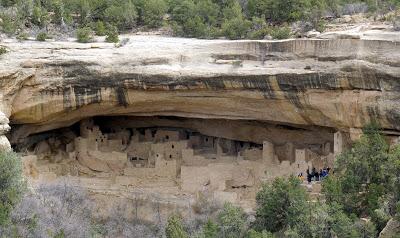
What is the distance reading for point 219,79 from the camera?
15.6m

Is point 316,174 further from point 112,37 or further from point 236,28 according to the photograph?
point 112,37

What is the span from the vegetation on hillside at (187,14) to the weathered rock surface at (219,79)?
103 centimetres

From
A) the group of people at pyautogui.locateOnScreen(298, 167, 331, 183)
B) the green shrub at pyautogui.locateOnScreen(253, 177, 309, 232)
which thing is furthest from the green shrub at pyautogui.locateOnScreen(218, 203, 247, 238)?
the group of people at pyautogui.locateOnScreen(298, 167, 331, 183)

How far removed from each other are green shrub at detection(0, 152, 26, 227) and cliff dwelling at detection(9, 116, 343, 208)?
13.7 feet

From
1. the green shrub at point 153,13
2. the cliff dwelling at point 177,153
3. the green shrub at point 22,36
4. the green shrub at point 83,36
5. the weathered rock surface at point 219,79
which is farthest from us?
the green shrub at point 153,13

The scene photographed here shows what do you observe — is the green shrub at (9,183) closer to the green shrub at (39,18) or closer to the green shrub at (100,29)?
the green shrub at (100,29)

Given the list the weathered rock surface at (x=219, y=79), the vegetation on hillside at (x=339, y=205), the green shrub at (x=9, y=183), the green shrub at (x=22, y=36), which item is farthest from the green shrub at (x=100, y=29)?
the vegetation on hillside at (x=339, y=205)

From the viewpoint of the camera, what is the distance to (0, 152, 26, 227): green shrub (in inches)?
483

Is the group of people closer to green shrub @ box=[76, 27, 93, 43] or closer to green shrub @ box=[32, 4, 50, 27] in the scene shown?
green shrub @ box=[76, 27, 93, 43]

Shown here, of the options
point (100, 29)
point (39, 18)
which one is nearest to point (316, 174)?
point (100, 29)

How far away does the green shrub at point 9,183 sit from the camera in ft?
40.3

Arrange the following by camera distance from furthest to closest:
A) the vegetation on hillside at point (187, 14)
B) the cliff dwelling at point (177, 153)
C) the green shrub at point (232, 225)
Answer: the vegetation on hillside at point (187, 14) < the cliff dwelling at point (177, 153) < the green shrub at point (232, 225)

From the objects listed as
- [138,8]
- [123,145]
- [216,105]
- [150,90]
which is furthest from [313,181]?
[138,8]

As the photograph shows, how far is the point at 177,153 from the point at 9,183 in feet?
20.8
